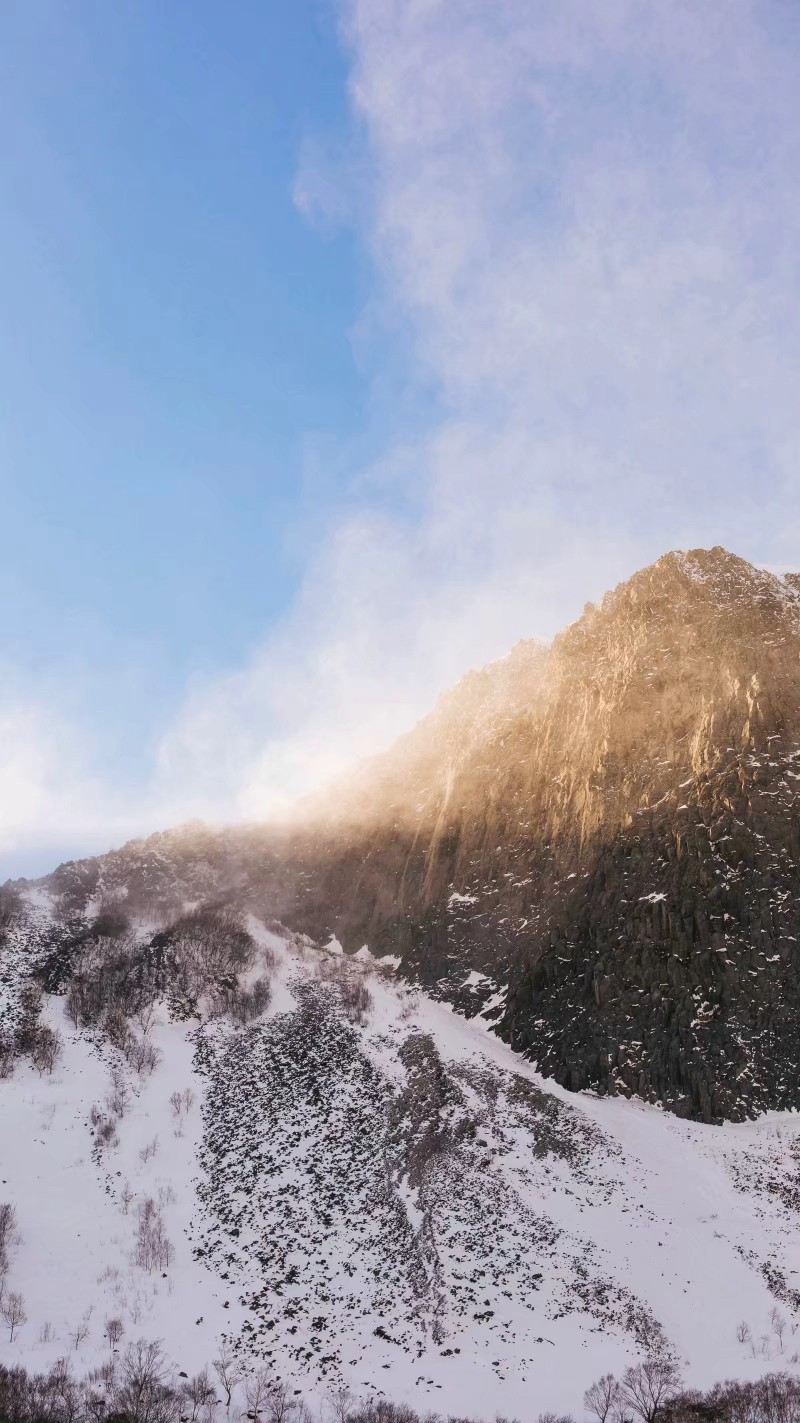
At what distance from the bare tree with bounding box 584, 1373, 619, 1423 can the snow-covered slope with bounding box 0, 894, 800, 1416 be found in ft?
3.74

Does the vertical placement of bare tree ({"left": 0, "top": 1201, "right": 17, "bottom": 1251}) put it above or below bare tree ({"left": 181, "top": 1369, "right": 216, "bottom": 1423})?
above

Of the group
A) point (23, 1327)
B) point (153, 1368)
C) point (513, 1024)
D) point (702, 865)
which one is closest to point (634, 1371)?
point (153, 1368)

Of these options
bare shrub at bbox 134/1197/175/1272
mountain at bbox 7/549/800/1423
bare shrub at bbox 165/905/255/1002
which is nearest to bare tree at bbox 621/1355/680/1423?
mountain at bbox 7/549/800/1423

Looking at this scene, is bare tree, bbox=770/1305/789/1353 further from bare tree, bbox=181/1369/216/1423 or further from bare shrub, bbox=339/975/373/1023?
bare shrub, bbox=339/975/373/1023

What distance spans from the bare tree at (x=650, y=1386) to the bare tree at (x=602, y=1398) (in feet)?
1.47

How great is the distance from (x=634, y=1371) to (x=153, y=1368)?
22950mm

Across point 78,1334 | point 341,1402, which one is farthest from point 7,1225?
Answer: point 341,1402

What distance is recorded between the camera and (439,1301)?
41062 mm

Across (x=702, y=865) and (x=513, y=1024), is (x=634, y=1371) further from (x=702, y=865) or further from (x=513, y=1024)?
(x=702, y=865)

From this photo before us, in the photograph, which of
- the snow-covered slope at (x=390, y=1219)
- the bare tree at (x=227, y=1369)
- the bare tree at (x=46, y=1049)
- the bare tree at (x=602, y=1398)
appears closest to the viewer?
the bare tree at (x=602, y=1398)

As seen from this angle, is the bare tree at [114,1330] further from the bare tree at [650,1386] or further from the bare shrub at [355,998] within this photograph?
the bare shrub at [355,998]

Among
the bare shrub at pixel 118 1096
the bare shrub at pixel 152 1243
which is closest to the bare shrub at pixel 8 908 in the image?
the bare shrub at pixel 118 1096

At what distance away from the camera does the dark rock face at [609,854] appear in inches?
2717

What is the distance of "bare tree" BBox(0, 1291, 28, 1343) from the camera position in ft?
125
